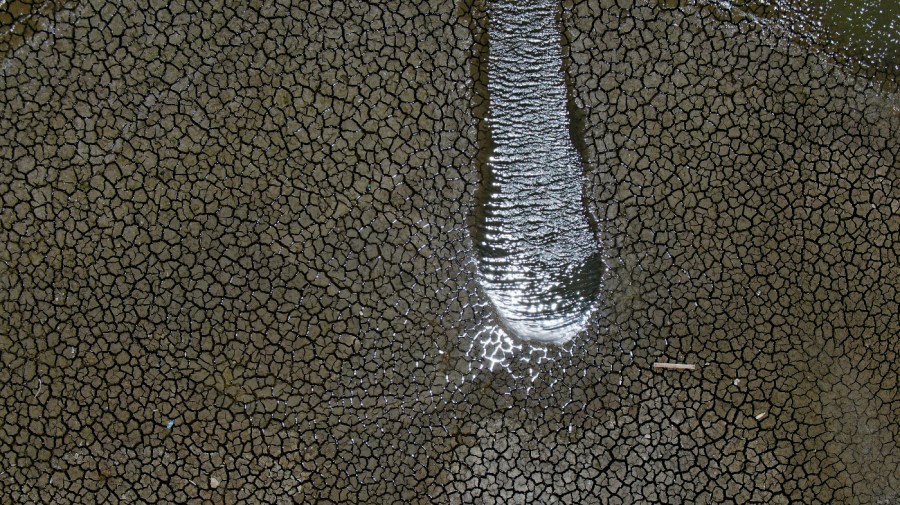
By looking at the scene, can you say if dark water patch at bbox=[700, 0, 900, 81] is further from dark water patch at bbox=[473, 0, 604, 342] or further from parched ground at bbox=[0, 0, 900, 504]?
dark water patch at bbox=[473, 0, 604, 342]

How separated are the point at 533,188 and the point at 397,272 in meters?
0.30

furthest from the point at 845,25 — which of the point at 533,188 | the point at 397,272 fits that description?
the point at 397,272

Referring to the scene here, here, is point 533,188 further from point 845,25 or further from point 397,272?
point 845,25

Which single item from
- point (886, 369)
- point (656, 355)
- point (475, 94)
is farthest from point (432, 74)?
point (886, 369)

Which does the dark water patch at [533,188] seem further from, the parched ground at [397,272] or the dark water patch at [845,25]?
the dark water patch at [845,25]

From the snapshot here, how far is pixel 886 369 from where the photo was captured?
1.31 metres

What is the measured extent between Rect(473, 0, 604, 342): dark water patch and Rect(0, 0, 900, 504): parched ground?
0.03m

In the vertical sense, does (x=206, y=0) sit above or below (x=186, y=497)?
above

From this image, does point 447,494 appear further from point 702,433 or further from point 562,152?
point 562,152

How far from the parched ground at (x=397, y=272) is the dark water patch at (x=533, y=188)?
1.3 inches

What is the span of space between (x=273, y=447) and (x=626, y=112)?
0.91m

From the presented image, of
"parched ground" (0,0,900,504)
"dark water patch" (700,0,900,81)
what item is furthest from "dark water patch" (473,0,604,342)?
"dark water patch" (700,0,900,81)

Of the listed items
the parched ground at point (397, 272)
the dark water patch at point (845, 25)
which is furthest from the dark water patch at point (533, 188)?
the dark water patch at point (845, 25)

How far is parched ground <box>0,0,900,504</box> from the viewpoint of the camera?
1279 mm
